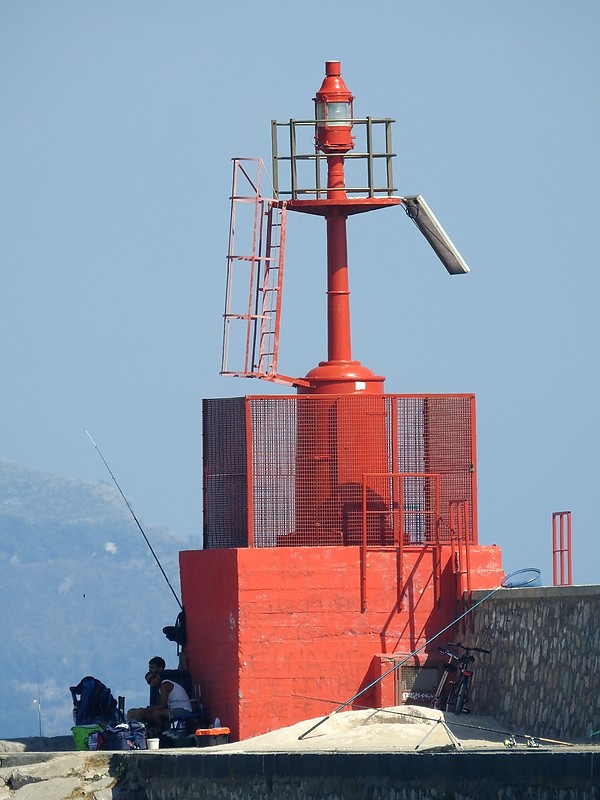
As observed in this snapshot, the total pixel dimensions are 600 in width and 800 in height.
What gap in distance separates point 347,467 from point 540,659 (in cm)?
419

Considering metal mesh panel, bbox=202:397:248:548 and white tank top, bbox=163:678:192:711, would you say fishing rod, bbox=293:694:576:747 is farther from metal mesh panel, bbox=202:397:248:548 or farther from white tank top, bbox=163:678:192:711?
metal mesh panel, bbox=202:397:248:548

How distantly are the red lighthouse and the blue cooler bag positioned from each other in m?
1.06

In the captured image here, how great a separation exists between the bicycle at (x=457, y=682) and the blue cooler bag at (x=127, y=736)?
3.58 metres

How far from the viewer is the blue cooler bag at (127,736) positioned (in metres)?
28.5

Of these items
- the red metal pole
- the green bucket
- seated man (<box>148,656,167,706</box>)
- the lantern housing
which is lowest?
the green bucket

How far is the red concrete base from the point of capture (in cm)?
2845

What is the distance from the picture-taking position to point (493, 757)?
2219 centimetres

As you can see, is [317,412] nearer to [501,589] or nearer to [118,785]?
[501,589]

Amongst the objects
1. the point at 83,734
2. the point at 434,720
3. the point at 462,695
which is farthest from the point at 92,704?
the point at 434,720

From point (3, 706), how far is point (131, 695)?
1006cm

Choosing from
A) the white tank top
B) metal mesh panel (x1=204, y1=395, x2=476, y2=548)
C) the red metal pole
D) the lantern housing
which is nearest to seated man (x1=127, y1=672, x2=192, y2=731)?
the white tank top

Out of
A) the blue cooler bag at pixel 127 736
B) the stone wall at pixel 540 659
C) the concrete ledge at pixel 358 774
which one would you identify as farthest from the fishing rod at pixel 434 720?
the blue cooler bag at pixel 127 736

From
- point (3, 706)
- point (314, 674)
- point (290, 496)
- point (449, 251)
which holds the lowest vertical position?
point (3, 706)

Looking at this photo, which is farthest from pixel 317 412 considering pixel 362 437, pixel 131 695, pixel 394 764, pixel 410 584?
pixel 131 695
